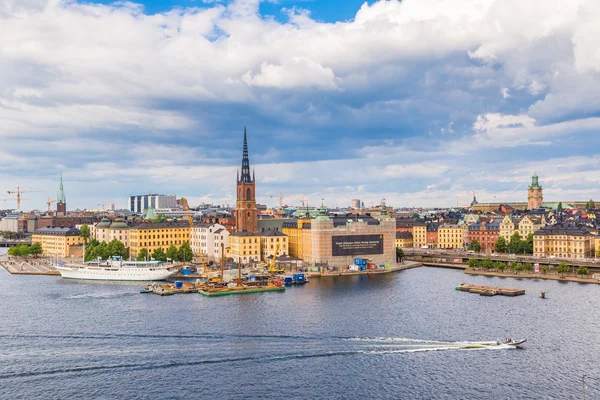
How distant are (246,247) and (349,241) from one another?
54.7 ft

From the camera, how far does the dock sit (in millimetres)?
70938

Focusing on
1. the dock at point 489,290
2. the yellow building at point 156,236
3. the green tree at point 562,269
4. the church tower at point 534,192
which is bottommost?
the dock at point 489,290

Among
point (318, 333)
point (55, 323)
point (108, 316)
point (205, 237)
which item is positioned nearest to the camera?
point (318, 333)

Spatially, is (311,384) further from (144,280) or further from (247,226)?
(247,226)

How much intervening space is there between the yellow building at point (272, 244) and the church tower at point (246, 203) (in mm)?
7151

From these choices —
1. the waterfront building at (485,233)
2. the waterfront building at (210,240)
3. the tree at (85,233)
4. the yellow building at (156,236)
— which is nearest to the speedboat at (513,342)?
the waterfront building at (210,240)

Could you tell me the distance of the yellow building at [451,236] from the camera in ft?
434

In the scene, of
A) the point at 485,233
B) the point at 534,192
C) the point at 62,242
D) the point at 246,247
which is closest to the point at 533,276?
the point at 485,233

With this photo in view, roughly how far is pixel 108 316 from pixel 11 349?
12503 mm

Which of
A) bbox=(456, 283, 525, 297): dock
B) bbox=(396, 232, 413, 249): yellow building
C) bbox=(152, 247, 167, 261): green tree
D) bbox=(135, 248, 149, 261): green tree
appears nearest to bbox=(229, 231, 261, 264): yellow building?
bbox=(152, 247, 167, 261): green tree

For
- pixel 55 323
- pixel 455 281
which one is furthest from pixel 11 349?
pixel 455 281

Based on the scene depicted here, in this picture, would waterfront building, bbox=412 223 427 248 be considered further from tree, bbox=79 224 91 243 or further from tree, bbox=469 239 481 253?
tree, bbox=79 224 91 243

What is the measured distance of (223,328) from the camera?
5269 cm

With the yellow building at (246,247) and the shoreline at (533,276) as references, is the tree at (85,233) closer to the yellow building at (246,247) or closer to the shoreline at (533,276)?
the yellow building at (246,247)
